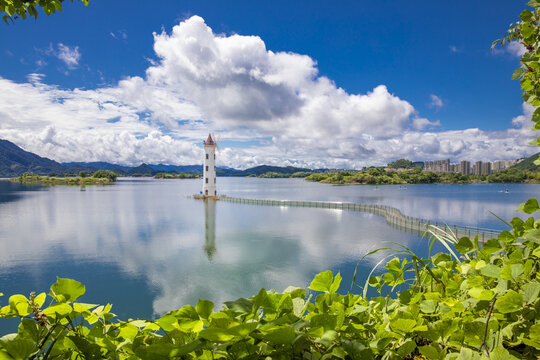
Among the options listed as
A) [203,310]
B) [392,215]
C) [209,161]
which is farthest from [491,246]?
[209,161]

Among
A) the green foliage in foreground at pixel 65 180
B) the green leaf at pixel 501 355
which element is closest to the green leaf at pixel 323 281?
the green leaf at pixel 501 355

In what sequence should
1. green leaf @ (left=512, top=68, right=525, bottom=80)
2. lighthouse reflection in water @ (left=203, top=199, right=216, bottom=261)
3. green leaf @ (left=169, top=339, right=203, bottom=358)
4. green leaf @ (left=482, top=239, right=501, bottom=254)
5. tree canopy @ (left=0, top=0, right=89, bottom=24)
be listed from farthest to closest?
lighthouse reflection in water @ (left=203, top=199, right=216, bottom=261) < tree canopy @ (left=0, top=0, right=89, bottom=24) < green leaf @ (left=512, top=68, right=525, bottom=80) < green leaf @ (left=482, top=239, right=501, bottom=254) < green leaf @ (left=169, top=339, right=203, bottom=358)

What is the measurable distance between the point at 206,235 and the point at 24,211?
31.0 meters

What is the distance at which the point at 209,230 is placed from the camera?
28.0 metres

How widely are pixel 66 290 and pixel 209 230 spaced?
28.3m

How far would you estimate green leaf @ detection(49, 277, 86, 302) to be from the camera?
27.4 inches

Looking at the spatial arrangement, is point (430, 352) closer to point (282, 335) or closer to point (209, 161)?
point (282, 335)

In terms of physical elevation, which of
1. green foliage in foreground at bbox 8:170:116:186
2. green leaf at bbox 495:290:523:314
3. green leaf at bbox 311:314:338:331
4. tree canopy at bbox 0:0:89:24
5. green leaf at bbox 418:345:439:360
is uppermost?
tree canopy at bbox 0:0:89:24

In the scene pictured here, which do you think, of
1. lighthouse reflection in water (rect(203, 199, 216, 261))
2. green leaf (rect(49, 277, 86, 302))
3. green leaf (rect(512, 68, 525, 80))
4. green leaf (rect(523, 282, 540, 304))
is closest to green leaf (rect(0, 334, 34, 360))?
green leaf (rect(49, 277, 86, 302))

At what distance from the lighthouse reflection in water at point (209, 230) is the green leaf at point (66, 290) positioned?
19.5 metres

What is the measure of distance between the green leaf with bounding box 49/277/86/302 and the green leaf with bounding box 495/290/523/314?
103 centimetres

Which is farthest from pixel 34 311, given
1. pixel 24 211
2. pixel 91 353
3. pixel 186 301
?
pixel 24 211

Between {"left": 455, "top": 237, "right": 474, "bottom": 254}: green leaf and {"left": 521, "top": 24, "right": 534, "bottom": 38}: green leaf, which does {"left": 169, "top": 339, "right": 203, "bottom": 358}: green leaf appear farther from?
{"left": 521, "top": 24, "right": 534, "bottom": 38}: green leaf

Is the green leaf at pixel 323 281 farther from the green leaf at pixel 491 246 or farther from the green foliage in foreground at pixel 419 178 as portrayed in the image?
the green foliage in foreground at pixel 419 178
